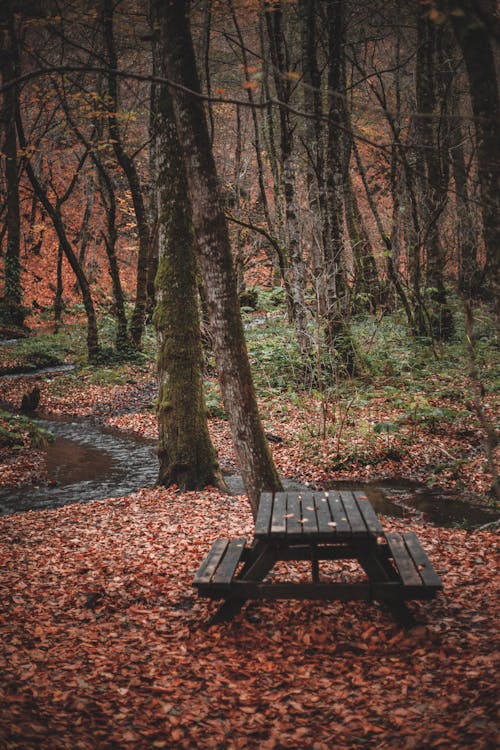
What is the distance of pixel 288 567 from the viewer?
529cm

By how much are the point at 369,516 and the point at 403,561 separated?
1.69 ft

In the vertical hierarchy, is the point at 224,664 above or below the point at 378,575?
below

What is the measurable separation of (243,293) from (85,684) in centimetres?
2285

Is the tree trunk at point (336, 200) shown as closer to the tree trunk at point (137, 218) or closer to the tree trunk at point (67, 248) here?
the tree trunk at point (137, 218)

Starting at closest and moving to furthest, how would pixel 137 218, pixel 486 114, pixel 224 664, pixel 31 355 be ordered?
pixel 224 664 < pixel 486 114 < pixel 137 218 < pixel 31 355

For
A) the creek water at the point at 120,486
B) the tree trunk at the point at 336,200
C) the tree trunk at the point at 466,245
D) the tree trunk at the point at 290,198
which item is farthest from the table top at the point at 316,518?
the tree trunk at the point at 466,245

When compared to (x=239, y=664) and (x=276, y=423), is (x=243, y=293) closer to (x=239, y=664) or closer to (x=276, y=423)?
(x=276, y=423)

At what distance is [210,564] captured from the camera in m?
4.26

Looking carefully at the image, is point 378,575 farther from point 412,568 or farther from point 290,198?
point 290,198

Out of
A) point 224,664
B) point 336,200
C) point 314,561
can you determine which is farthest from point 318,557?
point 336,200

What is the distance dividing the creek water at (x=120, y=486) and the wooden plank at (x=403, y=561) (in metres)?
2.70

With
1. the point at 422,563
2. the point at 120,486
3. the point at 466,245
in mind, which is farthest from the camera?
the point at 466,245

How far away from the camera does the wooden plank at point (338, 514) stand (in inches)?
147

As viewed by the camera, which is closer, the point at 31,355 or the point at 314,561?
the point at 314,561
